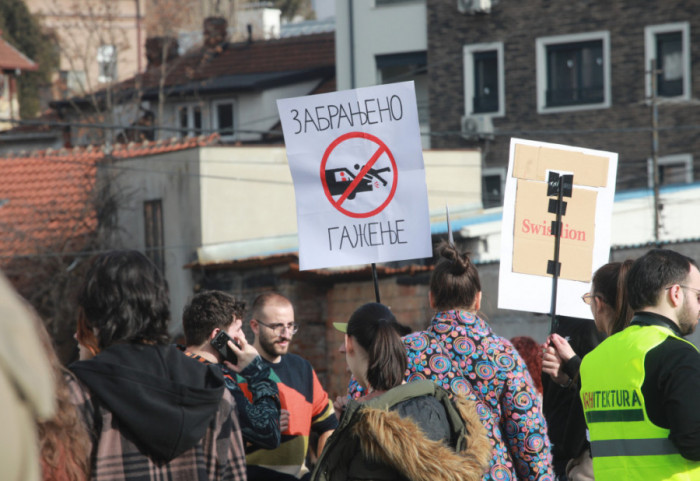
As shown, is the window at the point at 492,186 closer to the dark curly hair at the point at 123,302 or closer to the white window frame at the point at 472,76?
the white window frame at the point at 472,76

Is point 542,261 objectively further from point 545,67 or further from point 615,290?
point 545,67

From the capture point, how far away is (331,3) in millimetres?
58906

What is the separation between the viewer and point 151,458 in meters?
3.35

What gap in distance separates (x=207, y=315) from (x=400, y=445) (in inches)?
66.9

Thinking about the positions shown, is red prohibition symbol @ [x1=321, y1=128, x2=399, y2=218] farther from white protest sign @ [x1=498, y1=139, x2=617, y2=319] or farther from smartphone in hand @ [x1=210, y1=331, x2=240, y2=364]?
smartphone in hand @ [x1=210, y1=331, x2=240, y2=364]

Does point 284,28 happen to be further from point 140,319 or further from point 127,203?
point 140,319

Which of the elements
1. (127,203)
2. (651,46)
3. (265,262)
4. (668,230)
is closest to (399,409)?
(265,262)

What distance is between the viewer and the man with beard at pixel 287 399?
544 cm

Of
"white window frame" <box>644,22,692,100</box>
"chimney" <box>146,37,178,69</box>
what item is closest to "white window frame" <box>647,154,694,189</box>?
"white window frame" <box>644,22,692,100</box>

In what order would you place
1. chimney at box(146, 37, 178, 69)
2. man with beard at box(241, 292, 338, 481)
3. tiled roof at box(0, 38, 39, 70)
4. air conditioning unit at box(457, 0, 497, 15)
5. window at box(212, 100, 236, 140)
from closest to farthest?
man with beard at box(241, 292, 338, 481)
air conditioning unit at box(457, 0, 497, 15)
window at box(212, 100, 236, 140)
chimney at box(146, 37, 178, 69)
tiled roof at box(0, 38, 39, 70)

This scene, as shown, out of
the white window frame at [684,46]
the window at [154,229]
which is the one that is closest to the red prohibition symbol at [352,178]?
the window at [154,229]

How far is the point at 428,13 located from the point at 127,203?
1170 cm

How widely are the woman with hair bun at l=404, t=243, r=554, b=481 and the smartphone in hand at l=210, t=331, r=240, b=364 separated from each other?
2.41ft

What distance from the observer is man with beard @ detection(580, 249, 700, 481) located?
3.95 m
